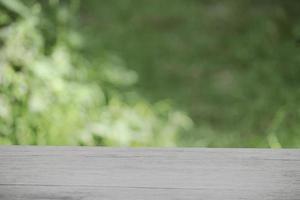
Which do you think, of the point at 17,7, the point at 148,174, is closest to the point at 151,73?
the point at 17,7

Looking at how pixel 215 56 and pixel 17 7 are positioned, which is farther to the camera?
pixel 215 56

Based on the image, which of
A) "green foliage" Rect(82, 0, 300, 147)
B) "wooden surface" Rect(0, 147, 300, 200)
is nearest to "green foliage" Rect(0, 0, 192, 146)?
"green foliage" Rect(82, 0, 300, 147)

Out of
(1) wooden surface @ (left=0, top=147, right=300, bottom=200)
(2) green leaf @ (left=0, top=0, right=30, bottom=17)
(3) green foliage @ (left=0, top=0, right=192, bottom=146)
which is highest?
(2) green leaf @ (left=0, top=0, right=30, bottom=17)

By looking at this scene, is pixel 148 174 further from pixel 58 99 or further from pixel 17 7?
pixel 17 7

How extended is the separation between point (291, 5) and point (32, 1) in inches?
54.1

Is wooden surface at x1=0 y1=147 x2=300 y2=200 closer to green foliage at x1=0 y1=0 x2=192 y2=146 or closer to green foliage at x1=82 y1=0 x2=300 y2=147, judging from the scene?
green foliage at x1=0 y1=0 x2=192 y2=146

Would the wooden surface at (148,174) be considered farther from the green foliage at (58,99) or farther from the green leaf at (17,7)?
the green leaf at (17,7)

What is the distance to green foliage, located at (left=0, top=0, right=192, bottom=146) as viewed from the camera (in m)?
1.63

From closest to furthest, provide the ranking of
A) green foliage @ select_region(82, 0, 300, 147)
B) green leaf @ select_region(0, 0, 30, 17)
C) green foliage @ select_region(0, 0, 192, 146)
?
green foliage @ select_region(0, 0, 192, 146)
green leaf @ select_region(0, 0, 30, 17)
green foliage @ select_region(82, 0, 300, 147)

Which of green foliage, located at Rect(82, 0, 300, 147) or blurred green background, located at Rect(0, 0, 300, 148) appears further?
green foliage, located at Rect(82, 0, 300, 147)

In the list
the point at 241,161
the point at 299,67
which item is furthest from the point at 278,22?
the point at 241,161

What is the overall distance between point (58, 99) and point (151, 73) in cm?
88

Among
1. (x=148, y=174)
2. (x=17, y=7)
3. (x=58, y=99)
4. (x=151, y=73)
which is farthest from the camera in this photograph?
(x=151, y=73)

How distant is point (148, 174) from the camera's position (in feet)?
2.24
